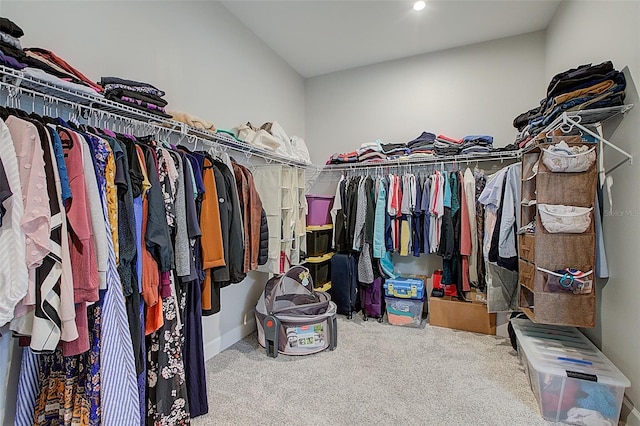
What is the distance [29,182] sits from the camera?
995 millimetres

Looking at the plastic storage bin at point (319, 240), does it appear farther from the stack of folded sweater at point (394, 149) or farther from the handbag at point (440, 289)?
the handbag at point (440, 289)

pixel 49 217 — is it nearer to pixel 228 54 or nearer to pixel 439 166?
pixel 228 54

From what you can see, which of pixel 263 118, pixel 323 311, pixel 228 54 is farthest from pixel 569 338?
pixel 228 54

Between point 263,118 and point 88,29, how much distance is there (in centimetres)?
166

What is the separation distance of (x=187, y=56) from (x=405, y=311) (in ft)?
9.40

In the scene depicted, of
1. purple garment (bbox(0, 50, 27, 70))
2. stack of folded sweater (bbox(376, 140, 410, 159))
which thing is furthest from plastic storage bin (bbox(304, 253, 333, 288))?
purple garment (bbox(0, 50, 27, 70))

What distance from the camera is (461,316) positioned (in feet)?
9.54

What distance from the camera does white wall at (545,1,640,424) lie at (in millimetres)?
1613

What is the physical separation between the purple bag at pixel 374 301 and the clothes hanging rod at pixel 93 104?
196 centimetres

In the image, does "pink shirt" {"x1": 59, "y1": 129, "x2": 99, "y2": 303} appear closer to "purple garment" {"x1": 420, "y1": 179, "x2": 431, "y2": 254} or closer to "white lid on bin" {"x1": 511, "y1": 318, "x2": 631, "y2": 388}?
"white lid on bin" {"x1": 511, "y1": 318, "x2": 631, "y2": 388}

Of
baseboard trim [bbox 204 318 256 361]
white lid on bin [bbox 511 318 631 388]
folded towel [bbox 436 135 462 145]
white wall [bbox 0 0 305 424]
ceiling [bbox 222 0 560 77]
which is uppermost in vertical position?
ceiling [bbox 222 0 560 77]

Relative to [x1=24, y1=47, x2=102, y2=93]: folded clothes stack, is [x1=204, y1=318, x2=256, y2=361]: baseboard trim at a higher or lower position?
lower

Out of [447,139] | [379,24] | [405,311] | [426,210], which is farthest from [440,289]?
[379,24]

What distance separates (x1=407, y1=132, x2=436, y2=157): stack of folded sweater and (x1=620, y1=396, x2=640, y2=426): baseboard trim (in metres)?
2.24
